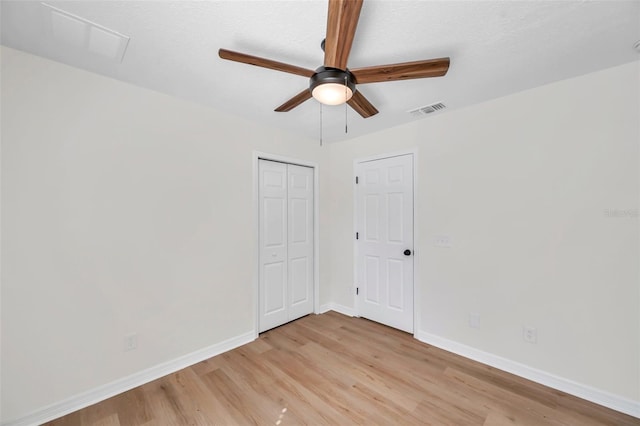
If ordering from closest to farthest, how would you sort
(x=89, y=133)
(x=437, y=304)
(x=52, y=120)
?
1. (x=52, y=120)
2. (x=89, y=133)
3. (x=437, y=304)

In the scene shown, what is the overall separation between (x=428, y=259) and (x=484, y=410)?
1.37 meters

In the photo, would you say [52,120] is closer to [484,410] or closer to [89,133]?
[89,133]

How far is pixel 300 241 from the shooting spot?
141 inches

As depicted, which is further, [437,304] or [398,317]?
[398,317]

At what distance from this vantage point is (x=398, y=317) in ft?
10.4

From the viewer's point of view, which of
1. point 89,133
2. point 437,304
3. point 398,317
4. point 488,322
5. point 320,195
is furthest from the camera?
point 320,195

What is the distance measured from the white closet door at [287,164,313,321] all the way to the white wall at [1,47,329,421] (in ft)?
2.66

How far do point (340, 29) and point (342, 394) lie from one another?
2468 millimetres

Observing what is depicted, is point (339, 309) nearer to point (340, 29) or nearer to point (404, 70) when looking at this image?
point (404, 70)

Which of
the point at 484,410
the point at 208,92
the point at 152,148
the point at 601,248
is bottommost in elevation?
the point at 484,410

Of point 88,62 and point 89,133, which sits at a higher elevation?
point 88,62

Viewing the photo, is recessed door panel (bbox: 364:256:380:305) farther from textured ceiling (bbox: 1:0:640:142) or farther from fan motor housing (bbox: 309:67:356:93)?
fan motor housing (bbox: 309:67:356:93)

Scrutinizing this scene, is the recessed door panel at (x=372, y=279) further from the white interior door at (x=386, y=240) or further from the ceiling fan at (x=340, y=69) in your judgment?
the ceiling fan at (x=340, y=69)

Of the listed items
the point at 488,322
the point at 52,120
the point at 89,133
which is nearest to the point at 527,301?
the point at 488,322
